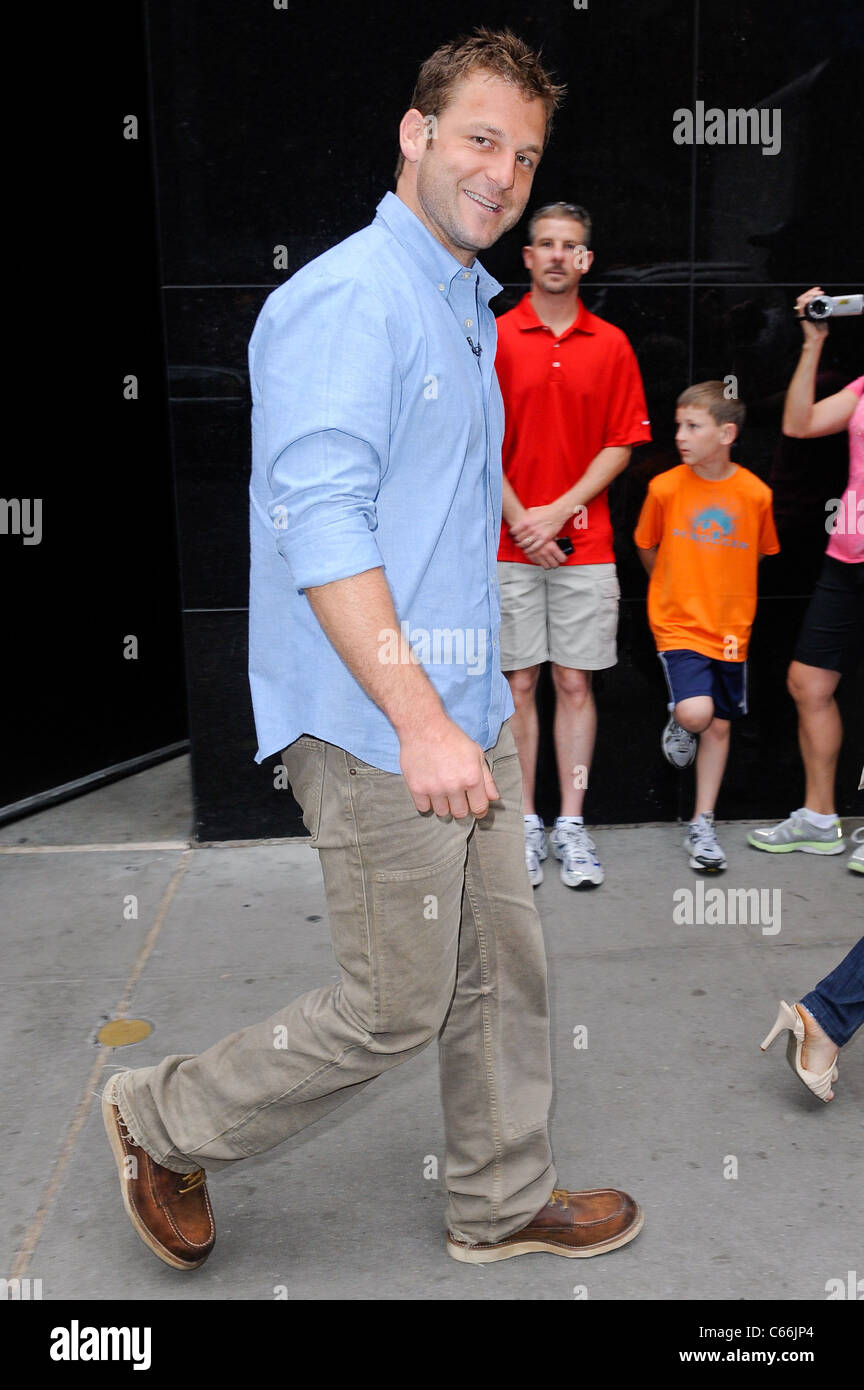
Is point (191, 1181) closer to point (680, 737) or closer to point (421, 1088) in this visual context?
point (421, 1088)

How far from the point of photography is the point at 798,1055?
306 cm

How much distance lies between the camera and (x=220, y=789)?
4945 mm

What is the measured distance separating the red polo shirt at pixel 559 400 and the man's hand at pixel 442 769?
2.59m

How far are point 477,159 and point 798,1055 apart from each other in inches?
80.9

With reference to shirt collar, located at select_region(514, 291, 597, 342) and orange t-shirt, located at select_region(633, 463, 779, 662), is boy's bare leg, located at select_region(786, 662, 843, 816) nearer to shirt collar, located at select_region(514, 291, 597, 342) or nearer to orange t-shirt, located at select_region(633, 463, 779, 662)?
orange t-shirt, located at select_region(633, 463, 779, 662)

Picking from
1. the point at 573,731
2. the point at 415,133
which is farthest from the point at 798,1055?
the point at 415,133

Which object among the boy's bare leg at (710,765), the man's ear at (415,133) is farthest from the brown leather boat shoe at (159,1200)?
the boy's bare leg at (710,765)

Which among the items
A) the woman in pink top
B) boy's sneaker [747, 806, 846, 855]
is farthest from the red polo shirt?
boy's sneaker [747, 806, 846, 855]

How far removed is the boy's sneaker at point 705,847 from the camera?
4602 millimetres

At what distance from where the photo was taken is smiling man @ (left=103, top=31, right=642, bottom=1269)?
204cm

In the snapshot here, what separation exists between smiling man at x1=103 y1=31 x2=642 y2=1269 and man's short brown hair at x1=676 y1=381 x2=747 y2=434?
86.9 inches

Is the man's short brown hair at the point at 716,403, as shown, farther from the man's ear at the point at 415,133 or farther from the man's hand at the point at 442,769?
the man's hand at the point at 442,769

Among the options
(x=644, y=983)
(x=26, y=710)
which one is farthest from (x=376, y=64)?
(x=644, y=983)

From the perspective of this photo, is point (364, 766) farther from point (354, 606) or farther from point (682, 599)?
point (682, 599)
